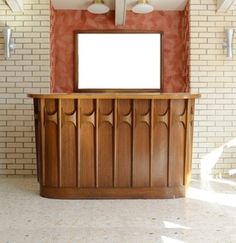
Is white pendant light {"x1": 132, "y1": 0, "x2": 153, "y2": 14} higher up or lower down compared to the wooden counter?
higher up

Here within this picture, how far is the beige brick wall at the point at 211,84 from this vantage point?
486 centimetres

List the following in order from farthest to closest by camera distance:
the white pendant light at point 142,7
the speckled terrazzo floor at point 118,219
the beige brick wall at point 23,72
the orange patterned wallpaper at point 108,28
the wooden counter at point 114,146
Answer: the orange patterned wallpaper at point 108,28
the beige brick wall at point 23,72
the white pendant light at point 142,7
the wooden counter at point 114,146
the speckled terrazzo floor at point 118,219

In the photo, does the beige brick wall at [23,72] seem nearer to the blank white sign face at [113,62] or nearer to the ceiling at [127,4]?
the ceiling at [127,4]

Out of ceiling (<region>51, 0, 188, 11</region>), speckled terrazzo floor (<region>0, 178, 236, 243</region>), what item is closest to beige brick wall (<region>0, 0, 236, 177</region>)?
ceiling (<region>51, 0, 188, 11</region>)

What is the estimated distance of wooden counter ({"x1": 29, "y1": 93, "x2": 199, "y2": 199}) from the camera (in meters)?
3.80

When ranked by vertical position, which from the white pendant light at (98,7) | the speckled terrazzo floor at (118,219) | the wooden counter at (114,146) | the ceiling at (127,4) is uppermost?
the ceiling at (127,4)

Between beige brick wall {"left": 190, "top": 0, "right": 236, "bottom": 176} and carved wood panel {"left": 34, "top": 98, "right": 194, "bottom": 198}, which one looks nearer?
carved wood panel {"left": 34, "top": 98, "right": 194, "bottom": 198}

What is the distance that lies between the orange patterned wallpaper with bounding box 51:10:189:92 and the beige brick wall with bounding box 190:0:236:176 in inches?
13.4

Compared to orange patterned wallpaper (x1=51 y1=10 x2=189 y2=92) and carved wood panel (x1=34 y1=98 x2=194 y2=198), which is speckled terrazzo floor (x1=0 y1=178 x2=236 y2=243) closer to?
carved wood panel (x1=34 y1=98 x2=194 y2=198)

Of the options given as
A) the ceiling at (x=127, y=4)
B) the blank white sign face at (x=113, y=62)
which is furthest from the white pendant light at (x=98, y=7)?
the blank white sign face at (x=113, y=62)

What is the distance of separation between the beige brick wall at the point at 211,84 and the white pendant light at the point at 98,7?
1091 millimetres

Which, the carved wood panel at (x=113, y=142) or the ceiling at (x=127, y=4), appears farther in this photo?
the ceiling at (x=127, y=4)

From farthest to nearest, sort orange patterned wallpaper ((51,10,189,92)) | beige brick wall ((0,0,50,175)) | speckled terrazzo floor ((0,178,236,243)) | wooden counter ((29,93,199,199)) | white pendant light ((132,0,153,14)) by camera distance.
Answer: orange patterned wallpaper ((51,10,189,92)) → beige brick wall ((0,0,50,175)) → white pendant light ((132,0,153,14)) → wooden counter ((29,93,199,199)) → speckled terrazzo floor ((0,178,236,243))

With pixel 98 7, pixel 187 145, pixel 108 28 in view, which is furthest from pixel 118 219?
pixel 108 28
